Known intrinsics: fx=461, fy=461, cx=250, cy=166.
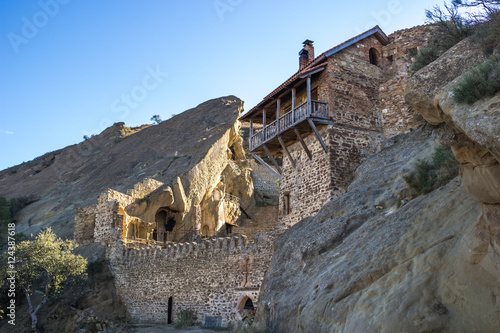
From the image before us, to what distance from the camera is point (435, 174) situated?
34.2ft

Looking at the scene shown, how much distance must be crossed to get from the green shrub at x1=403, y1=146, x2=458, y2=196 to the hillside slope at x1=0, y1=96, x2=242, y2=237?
2294 cm

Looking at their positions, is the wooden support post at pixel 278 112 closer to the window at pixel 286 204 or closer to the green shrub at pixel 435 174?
the window at pixel 286 204

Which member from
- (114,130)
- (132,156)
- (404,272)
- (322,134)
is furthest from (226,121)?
(404,272)

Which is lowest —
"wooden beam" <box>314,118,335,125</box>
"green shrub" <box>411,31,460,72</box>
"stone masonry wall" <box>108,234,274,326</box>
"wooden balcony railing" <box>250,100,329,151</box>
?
"stone masonry wall" <box>108,234,274,326</box>

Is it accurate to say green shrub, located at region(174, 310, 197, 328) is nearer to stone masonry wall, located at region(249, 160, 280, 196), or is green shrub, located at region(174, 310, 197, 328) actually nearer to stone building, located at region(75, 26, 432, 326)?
stone building, located at region(75, 26, 432, 326)

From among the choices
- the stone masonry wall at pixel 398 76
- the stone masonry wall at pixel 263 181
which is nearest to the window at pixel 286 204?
the stone masonry wall at pixel 398 76

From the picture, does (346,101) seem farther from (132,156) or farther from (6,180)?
(6,180)

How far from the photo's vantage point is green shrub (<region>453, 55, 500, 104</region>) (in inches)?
232

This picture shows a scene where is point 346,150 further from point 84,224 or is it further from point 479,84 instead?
point 84,224

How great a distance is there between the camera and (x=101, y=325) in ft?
68.2

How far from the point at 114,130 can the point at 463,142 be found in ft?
167

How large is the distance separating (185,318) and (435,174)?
13.5 metres

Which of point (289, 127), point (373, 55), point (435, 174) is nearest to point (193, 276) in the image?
point (289, 127)

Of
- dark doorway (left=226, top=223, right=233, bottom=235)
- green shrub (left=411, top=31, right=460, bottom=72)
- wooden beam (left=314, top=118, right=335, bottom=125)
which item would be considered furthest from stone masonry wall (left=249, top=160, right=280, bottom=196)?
green shrub (left=411, top=31, right=460, bottom=72)
